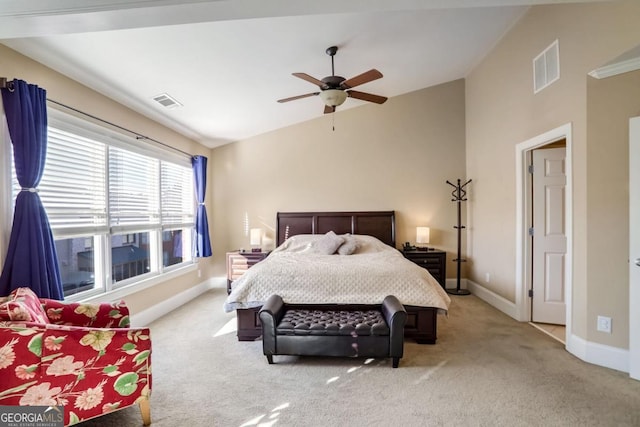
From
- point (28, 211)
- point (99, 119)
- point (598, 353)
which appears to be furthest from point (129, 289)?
point (598, 353)

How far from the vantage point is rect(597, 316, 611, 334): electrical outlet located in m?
2.60

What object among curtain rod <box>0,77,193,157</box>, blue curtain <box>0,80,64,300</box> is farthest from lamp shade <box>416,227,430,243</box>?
blue curtain <box>0,80,64,300</box>

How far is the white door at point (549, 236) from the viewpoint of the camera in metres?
3.58

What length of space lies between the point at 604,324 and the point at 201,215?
5282 millimetres

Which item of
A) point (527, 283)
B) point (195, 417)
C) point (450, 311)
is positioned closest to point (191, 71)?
point (195, 417)

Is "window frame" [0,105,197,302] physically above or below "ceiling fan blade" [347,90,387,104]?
below

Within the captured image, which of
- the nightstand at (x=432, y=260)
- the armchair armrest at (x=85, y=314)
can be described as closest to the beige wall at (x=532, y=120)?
the nightstand at (x=432, y=260)

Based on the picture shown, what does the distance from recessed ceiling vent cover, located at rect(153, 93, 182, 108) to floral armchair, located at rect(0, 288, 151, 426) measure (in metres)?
2.41

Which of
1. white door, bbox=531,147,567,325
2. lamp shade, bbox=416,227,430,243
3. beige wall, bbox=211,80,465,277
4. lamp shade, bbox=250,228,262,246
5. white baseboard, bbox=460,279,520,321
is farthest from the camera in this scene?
beige wall, bbox=211,80,465,277

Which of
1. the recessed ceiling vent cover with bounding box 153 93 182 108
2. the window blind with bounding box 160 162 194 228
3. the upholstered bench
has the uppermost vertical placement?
the recessed ceiling vent cover with bounding box 153 93 182 108

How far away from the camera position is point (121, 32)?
93.0 inches

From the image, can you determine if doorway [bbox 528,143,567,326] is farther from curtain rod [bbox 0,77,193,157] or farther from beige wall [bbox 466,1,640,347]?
curtain rod [bbox 0,77,193,157]

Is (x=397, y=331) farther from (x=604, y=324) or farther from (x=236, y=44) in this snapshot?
(x=236, y=44)

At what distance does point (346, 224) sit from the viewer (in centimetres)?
529
